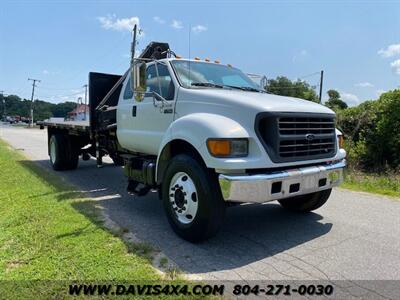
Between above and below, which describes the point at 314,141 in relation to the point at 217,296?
above

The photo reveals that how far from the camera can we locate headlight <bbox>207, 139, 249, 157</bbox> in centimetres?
401

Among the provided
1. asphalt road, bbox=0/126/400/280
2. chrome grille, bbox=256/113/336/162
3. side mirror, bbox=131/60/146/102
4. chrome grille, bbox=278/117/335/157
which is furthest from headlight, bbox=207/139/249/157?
side mirror, bbox=131/60/146/102

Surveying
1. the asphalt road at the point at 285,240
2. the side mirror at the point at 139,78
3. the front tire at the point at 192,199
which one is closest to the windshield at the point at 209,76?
the side mirror at the point at 139,78

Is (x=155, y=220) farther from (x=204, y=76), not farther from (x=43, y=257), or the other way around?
(x=204, y=76)

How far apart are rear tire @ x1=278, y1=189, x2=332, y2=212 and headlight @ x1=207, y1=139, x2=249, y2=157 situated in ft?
6.08

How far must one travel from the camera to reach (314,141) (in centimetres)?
463

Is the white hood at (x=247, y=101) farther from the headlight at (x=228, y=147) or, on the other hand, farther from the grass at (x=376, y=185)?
the grass at (x=376, y=185)

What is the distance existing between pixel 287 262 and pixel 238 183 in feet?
3.18

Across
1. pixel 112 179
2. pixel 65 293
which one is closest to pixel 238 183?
pixel 65 293

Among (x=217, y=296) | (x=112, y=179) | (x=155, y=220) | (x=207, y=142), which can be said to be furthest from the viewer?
(x=112, y=179)

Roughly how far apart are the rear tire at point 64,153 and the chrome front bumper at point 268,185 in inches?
270

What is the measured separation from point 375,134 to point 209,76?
7594mm

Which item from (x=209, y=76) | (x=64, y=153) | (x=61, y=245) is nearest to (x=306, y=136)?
(x=209, y=76)

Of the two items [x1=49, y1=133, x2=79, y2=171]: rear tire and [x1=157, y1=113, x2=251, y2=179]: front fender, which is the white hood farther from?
[x1=49, y1=133, x2=79, y2=171]: rear tire
